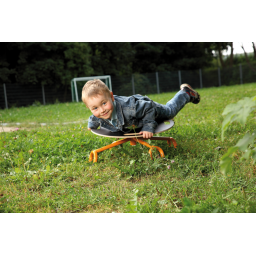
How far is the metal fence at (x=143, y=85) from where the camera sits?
16.7 meters

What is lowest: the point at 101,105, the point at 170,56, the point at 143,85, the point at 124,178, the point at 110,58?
the point at 124,178

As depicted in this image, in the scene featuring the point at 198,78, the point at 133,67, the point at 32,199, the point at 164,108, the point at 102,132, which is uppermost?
the point at 133,67

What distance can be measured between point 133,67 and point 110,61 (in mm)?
3929

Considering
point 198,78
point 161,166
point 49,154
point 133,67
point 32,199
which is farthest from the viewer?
point 133,67

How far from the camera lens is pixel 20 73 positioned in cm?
1758

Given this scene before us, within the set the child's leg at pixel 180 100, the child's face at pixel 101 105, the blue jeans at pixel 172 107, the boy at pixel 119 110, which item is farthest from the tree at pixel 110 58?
the child's face at pixel 101 105

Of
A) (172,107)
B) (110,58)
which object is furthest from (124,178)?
(110,58)

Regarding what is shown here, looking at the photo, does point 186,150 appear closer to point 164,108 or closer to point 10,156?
point 164,108

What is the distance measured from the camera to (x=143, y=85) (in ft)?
67.4

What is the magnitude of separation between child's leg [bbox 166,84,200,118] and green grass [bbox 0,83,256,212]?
394 millimetres

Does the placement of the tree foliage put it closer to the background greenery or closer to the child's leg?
the background greenery

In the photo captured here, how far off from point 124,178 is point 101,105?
789 millimetres

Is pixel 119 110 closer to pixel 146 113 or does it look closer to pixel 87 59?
pixel 146 113

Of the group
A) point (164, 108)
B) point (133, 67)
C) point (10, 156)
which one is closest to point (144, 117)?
point (164, 108)
